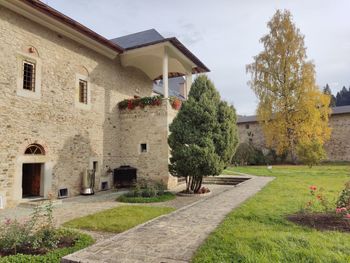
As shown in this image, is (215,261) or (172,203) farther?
(172,203)

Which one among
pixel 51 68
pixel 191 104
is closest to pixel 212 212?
pixel 191 104

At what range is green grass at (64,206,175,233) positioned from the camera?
5.55 m

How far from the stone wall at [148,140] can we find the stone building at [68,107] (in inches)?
1.8

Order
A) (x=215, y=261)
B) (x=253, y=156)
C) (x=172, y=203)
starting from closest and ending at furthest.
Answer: (x=215, y=261), (x=172, y=203), (x=253, y=156)

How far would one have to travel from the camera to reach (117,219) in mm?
6164

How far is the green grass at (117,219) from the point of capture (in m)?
5.55

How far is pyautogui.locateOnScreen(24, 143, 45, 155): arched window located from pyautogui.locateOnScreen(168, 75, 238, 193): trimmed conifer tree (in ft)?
15.4

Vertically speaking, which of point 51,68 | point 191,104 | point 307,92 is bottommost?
point 191,104

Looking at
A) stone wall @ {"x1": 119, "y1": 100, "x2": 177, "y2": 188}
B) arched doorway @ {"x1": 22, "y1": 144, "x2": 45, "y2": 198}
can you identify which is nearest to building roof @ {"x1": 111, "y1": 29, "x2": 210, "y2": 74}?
stone wall @ {"x1": 119, "y1": 100, "x2": 177, "y2": 188}

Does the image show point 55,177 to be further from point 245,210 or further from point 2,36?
point 245,210

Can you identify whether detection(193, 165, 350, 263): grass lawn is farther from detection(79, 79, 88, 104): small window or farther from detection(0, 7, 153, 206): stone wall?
detection(79, 79, 88, 104): small window

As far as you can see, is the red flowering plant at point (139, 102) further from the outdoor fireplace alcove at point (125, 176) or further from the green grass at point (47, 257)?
the green grass at point (47, 257)

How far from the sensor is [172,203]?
8641 mm

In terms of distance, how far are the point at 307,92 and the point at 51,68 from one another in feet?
62.6
